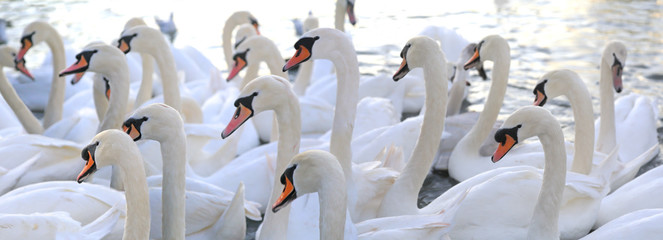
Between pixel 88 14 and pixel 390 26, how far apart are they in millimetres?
4844

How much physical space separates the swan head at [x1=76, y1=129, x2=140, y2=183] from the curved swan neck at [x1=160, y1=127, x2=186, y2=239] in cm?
40

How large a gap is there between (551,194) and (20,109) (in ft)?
14.1

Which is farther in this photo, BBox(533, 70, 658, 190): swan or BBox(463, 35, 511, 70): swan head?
BBox(463, 35, 511, 70): swan head

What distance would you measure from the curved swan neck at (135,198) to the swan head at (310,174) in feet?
1.99

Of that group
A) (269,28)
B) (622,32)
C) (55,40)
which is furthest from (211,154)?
(622,32)

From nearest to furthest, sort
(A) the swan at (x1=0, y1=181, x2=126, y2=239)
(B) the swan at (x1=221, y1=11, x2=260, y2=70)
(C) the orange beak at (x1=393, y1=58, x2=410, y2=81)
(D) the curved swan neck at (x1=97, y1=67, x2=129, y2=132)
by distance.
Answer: (A) the swan at (x1=0, y1=181, x2=126, y2=239) → (C) the orange beak at (x1=393, y1=58, x2=410, y2=81) → (D) the curved swan neck at (x1=97, y1=67, x2=129, y2=132) → (B) the swan at (x1=221, y1=11, x2=260, y2=70)

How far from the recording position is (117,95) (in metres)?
5.83

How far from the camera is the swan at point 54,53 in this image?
711cm

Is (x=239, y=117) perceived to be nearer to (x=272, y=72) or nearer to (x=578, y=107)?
(x=578, y=107)

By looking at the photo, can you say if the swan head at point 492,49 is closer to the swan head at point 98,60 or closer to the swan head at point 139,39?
the swan head at point 139,39

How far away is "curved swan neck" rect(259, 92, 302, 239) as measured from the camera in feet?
15.4

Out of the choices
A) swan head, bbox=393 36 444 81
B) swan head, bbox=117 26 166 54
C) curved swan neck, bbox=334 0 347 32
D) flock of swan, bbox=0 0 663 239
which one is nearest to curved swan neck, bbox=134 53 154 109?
flock of swan, bbox=0 0 663 239

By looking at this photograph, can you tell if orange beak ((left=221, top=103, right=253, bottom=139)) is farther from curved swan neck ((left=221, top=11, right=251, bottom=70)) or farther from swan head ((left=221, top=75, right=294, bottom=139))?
curved swan neck ((left=221, top=11, right=251, bottom=70))

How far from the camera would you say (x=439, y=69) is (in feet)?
17.0
